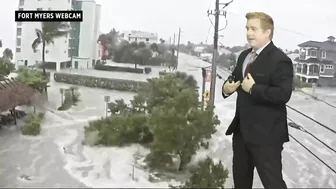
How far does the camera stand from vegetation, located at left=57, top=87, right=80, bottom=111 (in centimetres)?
223

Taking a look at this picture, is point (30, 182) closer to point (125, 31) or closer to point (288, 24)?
point (125, 31)

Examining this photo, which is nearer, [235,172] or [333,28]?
[235,172]

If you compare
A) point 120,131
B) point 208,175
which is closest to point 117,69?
point 120,131

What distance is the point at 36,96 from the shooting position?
2.22m

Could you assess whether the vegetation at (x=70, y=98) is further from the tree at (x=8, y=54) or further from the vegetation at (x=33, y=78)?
the tree at (x=8, y=54)

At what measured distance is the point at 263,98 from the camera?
43.6 inches

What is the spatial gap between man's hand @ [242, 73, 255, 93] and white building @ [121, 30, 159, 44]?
1162 millimetres

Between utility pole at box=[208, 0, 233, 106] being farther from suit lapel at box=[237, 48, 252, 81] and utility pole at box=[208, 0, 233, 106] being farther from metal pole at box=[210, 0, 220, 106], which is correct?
suit lapel at box=[237, 48, 252, 81]

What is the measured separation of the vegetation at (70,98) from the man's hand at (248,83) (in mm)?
1332

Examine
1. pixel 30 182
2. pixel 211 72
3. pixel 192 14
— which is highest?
pixel 192 14

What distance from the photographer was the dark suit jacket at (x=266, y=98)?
109 cm

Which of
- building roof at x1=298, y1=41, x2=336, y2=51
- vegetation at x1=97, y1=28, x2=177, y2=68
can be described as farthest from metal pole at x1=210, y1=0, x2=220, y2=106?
building roof at x1=298, y1=41, x2=336, y2=51

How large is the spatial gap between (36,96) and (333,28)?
1700 mm

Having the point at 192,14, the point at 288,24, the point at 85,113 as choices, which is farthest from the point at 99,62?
the point at 288,24
